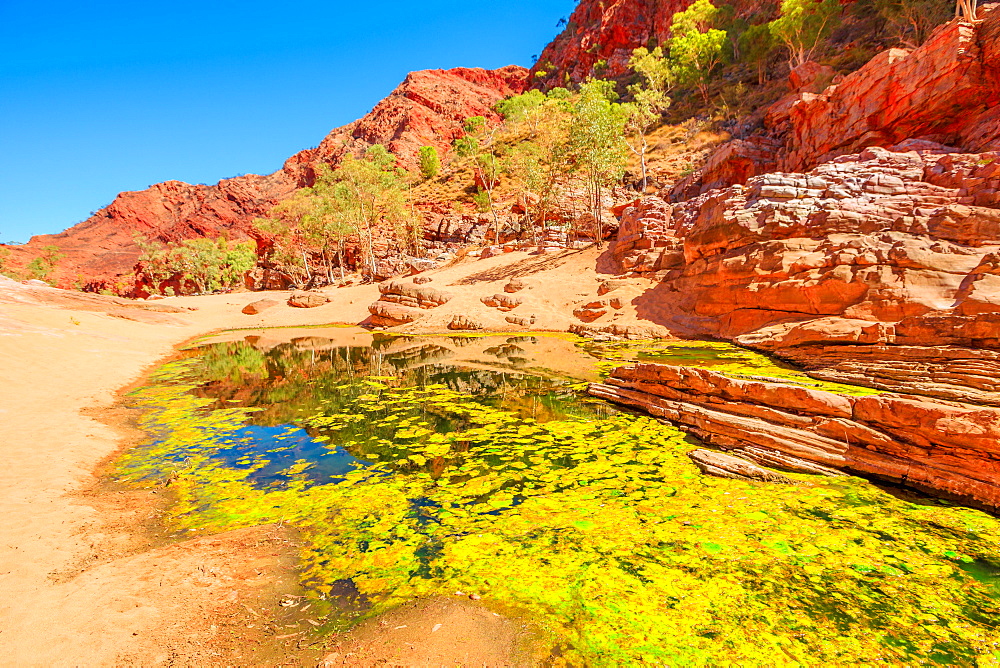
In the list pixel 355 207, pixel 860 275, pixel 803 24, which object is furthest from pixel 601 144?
pixel 803 24

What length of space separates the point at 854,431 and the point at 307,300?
42.4 meters

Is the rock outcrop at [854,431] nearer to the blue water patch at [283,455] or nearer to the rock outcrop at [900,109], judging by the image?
the blue water patch at [283,455]

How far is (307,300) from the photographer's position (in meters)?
40.5

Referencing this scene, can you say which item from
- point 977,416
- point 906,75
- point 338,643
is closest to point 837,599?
point 977,416

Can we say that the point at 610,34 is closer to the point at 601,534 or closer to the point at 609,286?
the point at 609,286

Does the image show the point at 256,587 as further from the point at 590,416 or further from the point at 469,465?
the point at 590,416

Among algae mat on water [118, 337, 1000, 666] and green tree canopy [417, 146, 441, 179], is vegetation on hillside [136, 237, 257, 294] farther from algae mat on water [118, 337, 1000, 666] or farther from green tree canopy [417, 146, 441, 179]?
algae mat on water [118, 337, 1000, 666]

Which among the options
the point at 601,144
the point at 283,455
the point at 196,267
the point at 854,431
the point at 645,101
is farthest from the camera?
the point at 196,267

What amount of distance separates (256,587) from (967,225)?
24.8 meters

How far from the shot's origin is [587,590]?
4.31 metres

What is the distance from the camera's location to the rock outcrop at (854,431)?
5.95 metres

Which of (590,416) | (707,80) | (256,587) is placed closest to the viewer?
(256,587)

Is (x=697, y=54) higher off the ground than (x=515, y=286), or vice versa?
(x=697, y=54)

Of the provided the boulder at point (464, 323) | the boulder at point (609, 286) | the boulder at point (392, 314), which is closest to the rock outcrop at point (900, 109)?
the boulder at point (609, 286)
